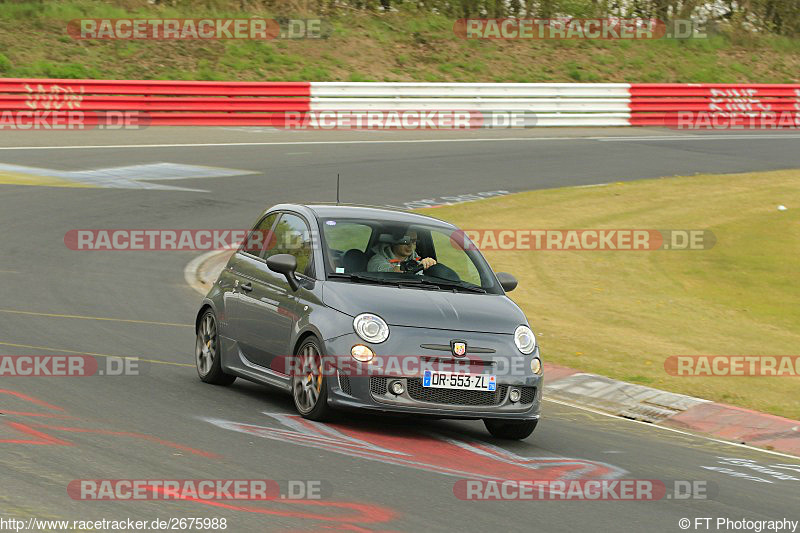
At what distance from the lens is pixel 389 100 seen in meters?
35.1

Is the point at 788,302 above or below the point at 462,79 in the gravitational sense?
below

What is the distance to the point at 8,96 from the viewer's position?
29656mm

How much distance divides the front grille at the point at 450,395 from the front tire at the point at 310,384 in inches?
24.6

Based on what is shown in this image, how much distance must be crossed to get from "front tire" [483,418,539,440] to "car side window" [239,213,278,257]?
252 cm

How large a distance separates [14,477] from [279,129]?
2620 cm

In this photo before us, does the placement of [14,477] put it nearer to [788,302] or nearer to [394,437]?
[394,437]

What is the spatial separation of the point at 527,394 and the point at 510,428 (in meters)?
0.38

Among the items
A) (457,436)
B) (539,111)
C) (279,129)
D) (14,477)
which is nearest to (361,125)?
(279,129)

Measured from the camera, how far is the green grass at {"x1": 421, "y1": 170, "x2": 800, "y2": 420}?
14219mm

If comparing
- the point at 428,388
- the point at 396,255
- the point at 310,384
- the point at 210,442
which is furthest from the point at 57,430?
the point at 396,255

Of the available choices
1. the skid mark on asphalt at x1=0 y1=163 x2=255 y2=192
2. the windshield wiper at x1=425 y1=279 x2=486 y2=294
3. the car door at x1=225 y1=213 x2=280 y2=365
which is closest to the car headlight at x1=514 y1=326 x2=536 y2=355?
Result: the windshield wiper at x1=425 y1=279 x2=486 y2=294

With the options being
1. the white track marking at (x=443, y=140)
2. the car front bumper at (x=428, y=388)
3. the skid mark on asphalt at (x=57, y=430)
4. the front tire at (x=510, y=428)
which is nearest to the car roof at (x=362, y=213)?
the car front bumper at (x=428, y=388)

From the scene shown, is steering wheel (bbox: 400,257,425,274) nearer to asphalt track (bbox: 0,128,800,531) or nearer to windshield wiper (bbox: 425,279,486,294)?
windshield wiper (bbox: 425,279,486,294)

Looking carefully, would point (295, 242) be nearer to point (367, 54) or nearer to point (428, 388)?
point (428, 388)
